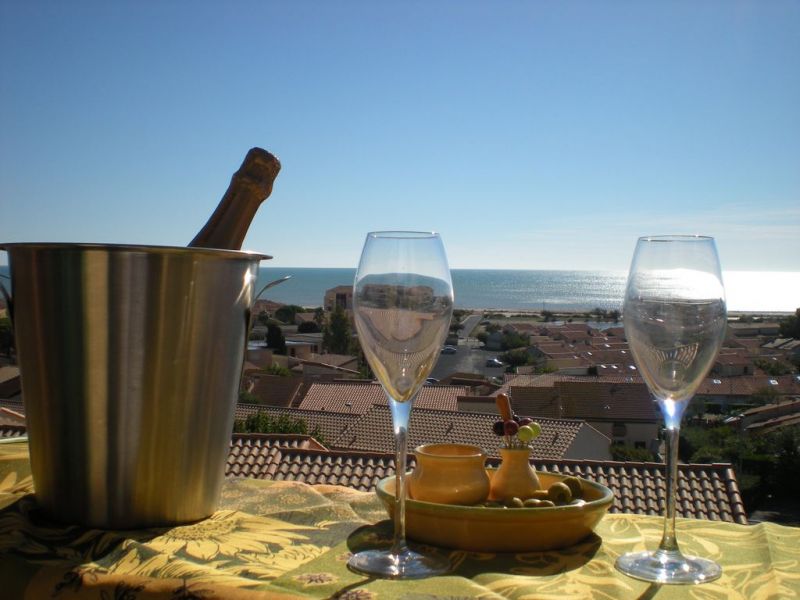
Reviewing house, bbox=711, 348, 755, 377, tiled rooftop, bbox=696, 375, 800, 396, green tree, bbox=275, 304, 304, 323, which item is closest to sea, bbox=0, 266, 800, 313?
green tree, bbox=275, 304, 304, 323

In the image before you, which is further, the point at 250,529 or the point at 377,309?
the point at 250,529

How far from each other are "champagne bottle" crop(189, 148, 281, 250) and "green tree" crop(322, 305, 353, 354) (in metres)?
46.6

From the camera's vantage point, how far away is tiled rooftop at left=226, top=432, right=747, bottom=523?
5.64m

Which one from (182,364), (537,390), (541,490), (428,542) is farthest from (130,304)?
(537,390)

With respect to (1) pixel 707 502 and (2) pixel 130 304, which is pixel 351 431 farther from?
(2) pixel 130 304

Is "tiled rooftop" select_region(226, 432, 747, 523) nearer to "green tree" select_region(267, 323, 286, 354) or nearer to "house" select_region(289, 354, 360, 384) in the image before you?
"house" select_region(289, 354, 360, 384)

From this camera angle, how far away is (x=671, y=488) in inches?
33.4

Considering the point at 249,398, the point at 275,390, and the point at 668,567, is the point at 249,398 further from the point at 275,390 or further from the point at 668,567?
the point at 668,567

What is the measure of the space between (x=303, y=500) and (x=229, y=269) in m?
0.37

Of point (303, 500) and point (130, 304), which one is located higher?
point (130, 304)

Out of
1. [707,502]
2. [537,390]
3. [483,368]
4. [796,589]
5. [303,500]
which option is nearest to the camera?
[796,589]

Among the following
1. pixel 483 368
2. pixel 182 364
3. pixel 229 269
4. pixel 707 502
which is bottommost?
pixel 483 368

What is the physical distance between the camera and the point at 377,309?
2.76 feet

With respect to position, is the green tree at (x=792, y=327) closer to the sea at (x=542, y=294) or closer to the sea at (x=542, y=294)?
the sea at (x=542, y=294)
